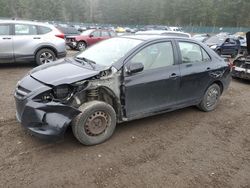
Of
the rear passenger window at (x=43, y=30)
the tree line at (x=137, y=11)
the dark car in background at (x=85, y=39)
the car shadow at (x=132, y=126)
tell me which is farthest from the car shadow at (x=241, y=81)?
the tree line at (x=137, y=11)

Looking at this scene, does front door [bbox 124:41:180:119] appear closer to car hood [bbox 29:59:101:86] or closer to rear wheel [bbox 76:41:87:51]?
car hood [bbox 29:59:101:86]

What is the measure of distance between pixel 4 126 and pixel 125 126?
2.17 m

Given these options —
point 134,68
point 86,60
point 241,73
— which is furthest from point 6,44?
point 241,73

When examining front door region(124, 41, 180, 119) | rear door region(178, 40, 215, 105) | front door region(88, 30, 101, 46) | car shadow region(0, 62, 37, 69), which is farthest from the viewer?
front door region(88, 30, 101, 46)

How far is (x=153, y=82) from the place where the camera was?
456cm

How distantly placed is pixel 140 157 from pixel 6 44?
23.1 ft

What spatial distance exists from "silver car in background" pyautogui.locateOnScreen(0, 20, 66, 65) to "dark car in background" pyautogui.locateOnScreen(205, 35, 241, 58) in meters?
9.95

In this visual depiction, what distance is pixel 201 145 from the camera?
4324 mm

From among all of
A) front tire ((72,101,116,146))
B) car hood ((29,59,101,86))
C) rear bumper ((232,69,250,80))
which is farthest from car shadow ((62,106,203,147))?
rear bumper ((232,69,250,80))

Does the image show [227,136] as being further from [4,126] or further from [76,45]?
[76,45]

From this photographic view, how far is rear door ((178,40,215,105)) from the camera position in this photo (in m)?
5.09

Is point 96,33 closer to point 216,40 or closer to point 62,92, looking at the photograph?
point 216,40

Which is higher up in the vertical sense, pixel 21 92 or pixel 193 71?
pixel 193 71

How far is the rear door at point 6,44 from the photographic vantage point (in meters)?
8.82
